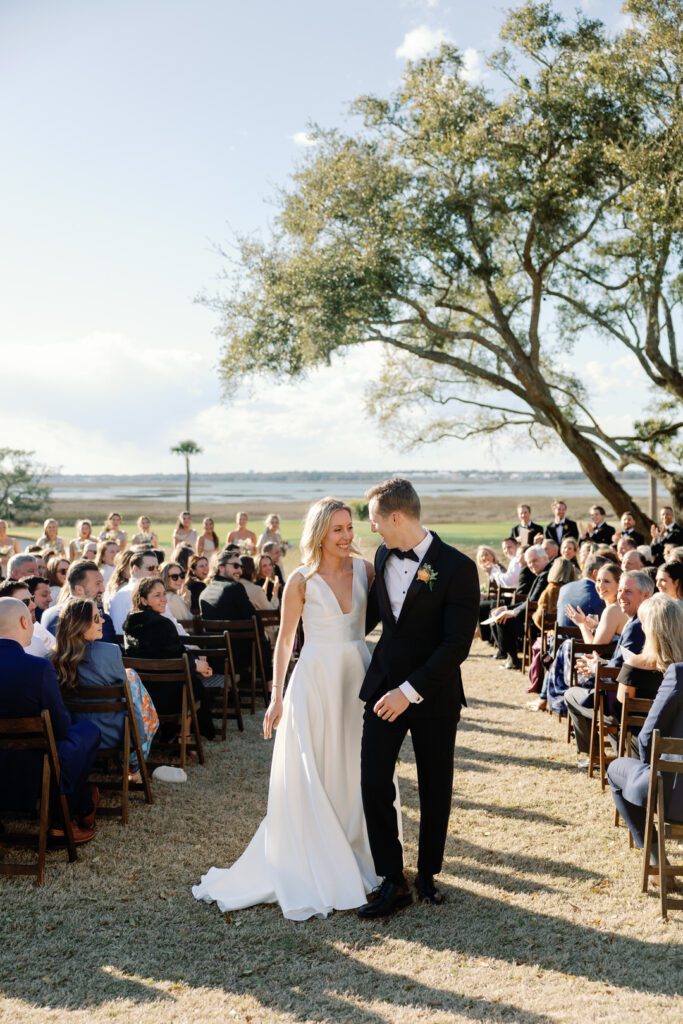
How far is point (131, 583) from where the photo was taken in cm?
855

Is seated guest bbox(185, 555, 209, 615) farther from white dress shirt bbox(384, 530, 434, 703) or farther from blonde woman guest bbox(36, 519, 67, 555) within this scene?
white dress shirt bbox(384, 530, 434, 703)

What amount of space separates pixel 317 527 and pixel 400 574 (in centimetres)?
50

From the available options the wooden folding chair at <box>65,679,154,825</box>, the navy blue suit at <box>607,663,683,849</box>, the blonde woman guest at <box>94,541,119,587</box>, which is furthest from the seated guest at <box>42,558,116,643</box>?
the navy blue suit at <box>607,663,683,849</box>

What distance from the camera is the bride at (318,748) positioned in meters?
4.95

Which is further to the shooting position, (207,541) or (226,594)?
(207,541)

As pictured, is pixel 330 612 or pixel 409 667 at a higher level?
pixel 330 612

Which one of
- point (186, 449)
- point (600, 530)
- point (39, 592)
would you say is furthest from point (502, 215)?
point (186, 449)

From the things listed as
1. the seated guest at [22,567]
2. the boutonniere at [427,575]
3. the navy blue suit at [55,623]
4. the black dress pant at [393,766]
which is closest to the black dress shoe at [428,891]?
the black dress pant at [393,766]

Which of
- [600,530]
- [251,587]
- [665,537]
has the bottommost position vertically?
[251,587]

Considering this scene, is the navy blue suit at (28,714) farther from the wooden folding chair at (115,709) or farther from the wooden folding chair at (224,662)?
the wooden folding chair at (224,662)

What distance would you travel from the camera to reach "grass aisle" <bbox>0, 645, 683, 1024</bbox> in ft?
13.0

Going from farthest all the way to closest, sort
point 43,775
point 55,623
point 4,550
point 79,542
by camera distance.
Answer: point 79,542, point 4,550, point 55,623, point 43,775

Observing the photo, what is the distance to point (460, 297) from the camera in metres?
22.6

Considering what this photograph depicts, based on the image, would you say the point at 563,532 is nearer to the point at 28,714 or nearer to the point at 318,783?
the point at 318,783
